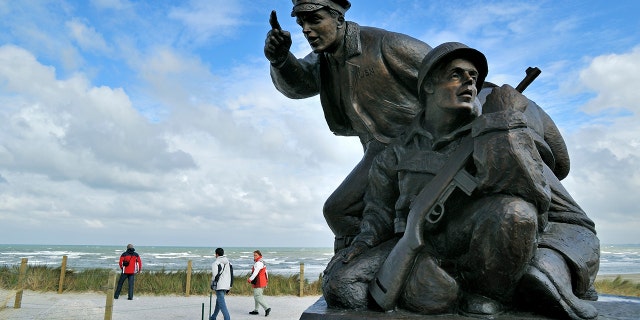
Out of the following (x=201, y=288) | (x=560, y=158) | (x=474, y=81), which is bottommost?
(x=201, y=288)

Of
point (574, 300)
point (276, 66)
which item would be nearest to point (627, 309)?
A: point (574, 300)

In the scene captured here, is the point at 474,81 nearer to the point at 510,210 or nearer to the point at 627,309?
the point at 510,210

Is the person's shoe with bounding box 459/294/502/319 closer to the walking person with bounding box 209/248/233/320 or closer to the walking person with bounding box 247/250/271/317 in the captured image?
the walking person with bounding box 209/248/233/320

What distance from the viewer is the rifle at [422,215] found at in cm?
233

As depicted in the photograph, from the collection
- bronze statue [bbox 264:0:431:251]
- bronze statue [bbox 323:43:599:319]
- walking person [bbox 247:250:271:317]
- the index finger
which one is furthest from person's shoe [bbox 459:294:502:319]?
walking person [bbox 247:250:271:317]

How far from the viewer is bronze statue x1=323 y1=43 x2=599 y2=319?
2.22 m

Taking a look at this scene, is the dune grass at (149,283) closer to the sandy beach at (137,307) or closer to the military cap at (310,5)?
the sandy beach at (137,307)

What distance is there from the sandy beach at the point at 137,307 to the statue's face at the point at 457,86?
7664mm

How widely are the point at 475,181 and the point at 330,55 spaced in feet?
5.13

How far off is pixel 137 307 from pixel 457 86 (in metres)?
12.0

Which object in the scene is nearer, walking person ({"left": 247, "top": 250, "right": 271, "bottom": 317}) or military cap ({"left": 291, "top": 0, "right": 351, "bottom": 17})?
military cap ({"left": 291, "top": 0, "right": 351, "bottom": 17})

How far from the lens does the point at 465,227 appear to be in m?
2.37

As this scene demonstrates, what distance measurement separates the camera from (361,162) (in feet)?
11.3

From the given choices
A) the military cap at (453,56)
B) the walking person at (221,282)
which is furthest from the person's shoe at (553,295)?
the walking person at (221,282)
